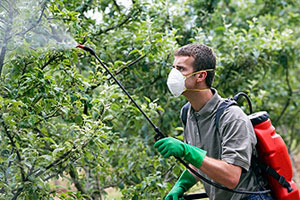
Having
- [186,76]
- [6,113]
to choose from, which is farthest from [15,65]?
[186,76]

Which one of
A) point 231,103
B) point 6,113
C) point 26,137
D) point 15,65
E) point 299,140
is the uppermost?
point 15,65

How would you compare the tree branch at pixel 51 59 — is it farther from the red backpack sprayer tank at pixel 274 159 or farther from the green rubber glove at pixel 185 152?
the red backpack sprayer tank at pixel 274 159

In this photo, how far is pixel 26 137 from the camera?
281cm

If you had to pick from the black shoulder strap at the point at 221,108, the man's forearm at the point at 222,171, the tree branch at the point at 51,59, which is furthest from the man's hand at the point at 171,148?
the tree branch at the point at 51,59

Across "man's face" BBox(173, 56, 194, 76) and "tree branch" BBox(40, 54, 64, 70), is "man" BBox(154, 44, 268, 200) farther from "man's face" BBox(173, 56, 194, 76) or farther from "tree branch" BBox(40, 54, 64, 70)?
"tree branch" BBox(40, 54, 64, 70)

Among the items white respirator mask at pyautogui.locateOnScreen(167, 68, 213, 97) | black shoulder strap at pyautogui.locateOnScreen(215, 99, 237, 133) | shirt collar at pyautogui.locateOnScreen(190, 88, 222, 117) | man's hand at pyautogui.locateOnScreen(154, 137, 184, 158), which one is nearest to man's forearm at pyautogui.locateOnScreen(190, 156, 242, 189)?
man's hand at pyautogui.locateOnScreen(154, 137, 184, 158)

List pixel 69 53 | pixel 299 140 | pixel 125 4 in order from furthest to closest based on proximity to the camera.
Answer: pixel 299 140 < pixel 125 4 < pixel 69 53

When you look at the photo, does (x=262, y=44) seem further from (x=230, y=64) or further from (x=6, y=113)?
(x=6, y=113)

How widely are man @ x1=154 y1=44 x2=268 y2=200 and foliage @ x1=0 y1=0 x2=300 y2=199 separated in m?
0.73

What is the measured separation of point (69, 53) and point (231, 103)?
1.07 meters

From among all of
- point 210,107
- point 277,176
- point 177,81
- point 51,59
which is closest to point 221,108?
point 210,107

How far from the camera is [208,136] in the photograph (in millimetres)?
2379

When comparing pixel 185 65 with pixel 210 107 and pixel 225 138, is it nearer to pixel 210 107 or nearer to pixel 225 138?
pixel 210 107

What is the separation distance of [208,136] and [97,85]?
1330 millimetres
